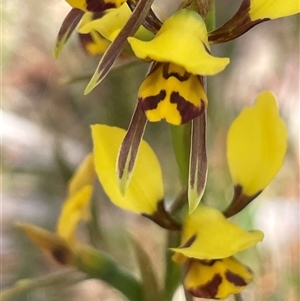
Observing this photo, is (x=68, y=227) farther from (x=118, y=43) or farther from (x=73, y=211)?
(x=118, y=43)

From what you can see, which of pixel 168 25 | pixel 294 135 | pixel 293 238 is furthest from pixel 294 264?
pixel 168 25

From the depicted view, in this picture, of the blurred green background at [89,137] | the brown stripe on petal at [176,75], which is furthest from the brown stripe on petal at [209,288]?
the blurred green background at [89,137]

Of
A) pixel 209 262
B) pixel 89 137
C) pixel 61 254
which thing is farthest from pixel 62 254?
pixel 89 137

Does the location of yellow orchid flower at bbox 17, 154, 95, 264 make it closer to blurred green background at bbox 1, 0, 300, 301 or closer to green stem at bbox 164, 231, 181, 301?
green stem at bbox 164, 231, 181, 301

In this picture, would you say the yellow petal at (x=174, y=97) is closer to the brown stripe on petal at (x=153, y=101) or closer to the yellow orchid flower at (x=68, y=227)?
the brown stripe on petal at (x=153, y=101)

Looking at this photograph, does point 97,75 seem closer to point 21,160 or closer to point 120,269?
point 120,269

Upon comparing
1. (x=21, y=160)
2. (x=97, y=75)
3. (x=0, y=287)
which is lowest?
(x=0, y=287)
